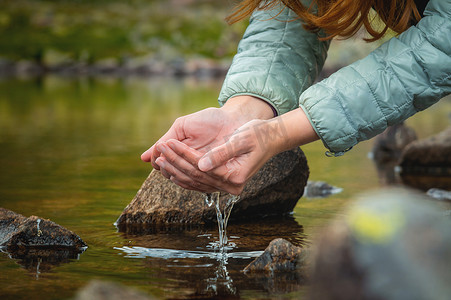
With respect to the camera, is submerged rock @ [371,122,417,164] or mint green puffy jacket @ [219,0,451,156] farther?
submerged rock @ [371,122,417,164]

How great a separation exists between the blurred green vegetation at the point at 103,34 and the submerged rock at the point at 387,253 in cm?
2377

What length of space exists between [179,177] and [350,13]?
91 cm

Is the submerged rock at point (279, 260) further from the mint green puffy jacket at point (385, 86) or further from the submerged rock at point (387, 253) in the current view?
the submerged rock at point (387, 253)

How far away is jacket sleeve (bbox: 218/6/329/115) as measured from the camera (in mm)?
2930

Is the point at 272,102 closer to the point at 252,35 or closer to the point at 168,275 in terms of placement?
the point at 252,35

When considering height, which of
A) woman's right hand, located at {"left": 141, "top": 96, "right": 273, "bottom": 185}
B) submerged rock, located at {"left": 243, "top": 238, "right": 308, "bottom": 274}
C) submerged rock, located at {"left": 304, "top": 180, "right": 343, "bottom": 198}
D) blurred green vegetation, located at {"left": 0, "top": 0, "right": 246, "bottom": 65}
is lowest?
submerged rock, located at {"left": 243, "top": 238, "right": 308, "bottom": 274}

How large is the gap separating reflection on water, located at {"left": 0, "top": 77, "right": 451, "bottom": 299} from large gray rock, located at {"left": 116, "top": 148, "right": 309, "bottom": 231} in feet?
0.38

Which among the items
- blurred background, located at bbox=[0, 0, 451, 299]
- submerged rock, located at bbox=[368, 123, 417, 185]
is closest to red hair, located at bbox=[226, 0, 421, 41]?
blurred background, located at bbox=[0, 0, 451, 299]

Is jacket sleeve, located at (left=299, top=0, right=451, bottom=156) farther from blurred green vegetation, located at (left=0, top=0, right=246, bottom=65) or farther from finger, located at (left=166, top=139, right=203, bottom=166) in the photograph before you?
blurred green vegetation, located at (left=0, top=0, right=246, bottom=65)

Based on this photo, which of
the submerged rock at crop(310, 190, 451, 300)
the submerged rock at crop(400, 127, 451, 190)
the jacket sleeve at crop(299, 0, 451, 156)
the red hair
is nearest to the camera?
the submerged rock at crop(310, 190, 451, 300)

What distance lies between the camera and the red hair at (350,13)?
102 inches

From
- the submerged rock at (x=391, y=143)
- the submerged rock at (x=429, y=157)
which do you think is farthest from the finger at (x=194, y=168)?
the submerged rock at (x=391, y=143)

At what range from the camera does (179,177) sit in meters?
2.80

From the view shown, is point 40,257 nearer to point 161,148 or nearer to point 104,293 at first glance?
point 161,148
